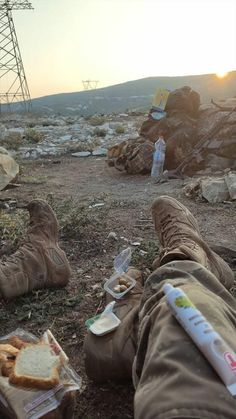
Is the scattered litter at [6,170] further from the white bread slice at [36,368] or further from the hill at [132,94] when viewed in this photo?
the hill at [132,94]

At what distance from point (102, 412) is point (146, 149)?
191 inches

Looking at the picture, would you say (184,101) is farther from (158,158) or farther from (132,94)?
(132,94)

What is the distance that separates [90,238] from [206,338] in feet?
7.41

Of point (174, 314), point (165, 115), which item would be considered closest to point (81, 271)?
point (174, 314)

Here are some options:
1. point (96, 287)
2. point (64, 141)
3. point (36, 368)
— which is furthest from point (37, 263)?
point (64, 141)

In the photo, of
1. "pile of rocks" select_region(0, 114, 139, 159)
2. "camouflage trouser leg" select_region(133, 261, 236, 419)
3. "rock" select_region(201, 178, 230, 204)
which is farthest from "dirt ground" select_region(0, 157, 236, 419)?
"pile of rocks" select_region(0, 114, 139, 159)

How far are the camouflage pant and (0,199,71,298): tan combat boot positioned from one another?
1038 mm

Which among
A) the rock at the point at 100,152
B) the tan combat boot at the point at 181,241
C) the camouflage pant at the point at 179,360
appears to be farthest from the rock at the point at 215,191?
the rock at the point at 100,152

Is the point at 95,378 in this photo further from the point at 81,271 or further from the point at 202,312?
the point at 81,271

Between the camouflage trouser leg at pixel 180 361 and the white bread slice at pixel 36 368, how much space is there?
0.38 meters

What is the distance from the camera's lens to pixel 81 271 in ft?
9.27

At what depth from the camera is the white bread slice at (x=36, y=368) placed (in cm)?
152

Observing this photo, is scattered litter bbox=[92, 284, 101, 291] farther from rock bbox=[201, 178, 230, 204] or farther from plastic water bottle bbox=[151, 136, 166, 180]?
plastic water bottle bbox=[151, 136, 166, 180]

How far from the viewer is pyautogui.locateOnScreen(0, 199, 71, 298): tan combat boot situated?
2361mm
